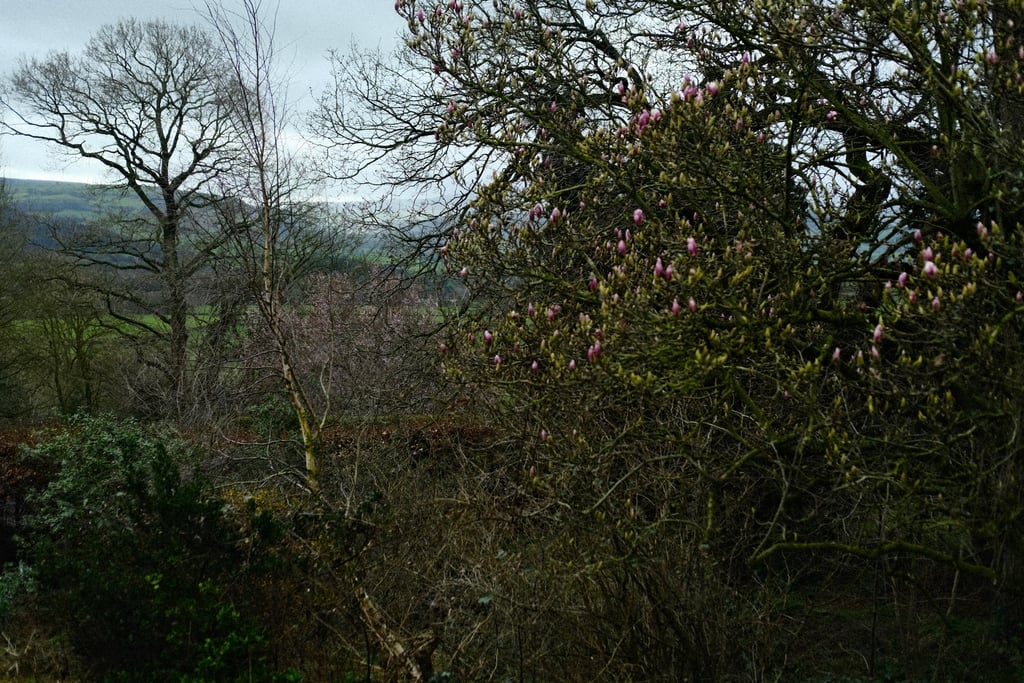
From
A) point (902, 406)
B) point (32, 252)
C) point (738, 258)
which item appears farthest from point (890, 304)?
point (32, 252)

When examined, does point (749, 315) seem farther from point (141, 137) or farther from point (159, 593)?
point (141, 137)

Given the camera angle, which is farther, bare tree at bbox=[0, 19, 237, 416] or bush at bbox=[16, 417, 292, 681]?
bare tree at bbox=[0, 19, 237, 416]

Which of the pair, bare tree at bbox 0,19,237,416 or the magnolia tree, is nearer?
the magnolia tree

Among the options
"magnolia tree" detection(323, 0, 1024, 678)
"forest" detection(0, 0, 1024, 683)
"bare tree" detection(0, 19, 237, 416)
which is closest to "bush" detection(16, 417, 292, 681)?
"forest" detection(0, 0, 1024, 683)

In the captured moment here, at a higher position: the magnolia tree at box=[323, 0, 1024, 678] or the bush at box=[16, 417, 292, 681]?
the magnolia tree at box=[323, 0, 1024, 678]

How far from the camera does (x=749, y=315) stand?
551 centimetres

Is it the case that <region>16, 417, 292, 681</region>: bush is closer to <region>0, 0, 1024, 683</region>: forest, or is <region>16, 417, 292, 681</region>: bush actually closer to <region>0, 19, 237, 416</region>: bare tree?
<region>0, 0, 1024, 683</region>: forest

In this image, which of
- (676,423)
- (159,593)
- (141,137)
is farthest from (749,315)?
(141,137)

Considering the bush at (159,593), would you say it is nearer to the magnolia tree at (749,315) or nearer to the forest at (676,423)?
the forest at (676,423)

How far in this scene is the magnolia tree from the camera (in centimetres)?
534

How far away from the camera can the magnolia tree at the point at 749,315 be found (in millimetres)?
5336

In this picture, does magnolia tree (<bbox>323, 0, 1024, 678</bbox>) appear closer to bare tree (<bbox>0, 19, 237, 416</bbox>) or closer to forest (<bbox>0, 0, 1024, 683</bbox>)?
forest (<bbox>0, 0, 1024, 683</bbox>)

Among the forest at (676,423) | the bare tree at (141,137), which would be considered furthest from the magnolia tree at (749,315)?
the bare tree at (141,137)

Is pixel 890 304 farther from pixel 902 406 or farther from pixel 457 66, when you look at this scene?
pixel 457 66
